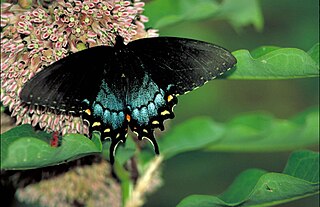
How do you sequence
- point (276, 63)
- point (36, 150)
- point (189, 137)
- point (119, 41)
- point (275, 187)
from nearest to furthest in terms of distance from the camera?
point (36, 150) → point (275, 187) → point (276, 63) → point (119, 41) → point (189, 137)

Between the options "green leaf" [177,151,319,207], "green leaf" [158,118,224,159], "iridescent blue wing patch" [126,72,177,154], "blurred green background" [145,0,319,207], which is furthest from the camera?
"blurred green background" [145,0,319,207]

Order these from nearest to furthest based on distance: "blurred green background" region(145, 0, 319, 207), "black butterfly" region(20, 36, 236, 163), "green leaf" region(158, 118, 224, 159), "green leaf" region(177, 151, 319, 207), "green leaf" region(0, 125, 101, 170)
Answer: "green leaf" region(0, 125, 101, 170) → "green leaf" region(177, 151, 319, 207) → "black butterfly" region(20, 36, 236, 163) → "green leaf" region(158, 118, 224, 159) → "blurred green background" region(145, 0, 319, 207)

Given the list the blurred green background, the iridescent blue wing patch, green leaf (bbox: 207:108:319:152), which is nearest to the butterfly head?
the iridescent blue wing patch

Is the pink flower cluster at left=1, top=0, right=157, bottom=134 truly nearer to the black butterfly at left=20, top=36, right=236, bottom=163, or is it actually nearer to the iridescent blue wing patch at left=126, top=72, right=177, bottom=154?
the black butterfly at left=20, top=36, right=236, bottom=163

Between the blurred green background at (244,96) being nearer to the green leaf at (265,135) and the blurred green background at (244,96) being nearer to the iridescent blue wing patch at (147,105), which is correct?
the green leaf at (265,135)

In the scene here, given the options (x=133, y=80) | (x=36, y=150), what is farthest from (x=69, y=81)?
(x=36, y=150)

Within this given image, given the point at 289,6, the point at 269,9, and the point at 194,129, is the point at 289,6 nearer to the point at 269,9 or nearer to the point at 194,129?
the point at 269,9

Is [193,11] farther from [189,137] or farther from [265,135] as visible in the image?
[265,135]
